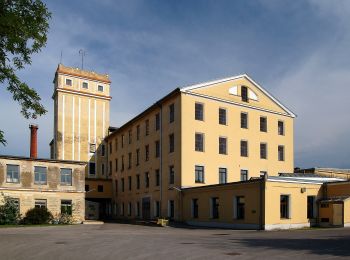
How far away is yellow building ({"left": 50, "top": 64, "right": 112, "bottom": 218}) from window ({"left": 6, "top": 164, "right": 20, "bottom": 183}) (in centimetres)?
1654

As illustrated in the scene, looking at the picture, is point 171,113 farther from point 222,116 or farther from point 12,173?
point 12,173

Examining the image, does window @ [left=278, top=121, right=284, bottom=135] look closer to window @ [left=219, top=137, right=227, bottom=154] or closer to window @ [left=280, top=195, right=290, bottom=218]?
window @ [left=219, top=137, right=227, bottom=154]

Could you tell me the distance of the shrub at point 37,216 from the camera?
42062 mm

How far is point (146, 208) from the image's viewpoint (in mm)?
49406

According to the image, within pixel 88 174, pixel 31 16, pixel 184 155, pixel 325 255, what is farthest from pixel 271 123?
pixel 31 16

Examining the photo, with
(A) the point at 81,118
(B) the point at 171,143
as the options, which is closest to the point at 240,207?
(B) the point at 171,143

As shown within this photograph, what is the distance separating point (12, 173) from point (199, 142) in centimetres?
2047

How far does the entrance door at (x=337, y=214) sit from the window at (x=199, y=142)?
566 inches

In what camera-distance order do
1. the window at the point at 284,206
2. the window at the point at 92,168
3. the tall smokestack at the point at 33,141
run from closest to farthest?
1. the window at the point at 284,206
2. the tall smokestack at the point at 33,141
3. the window at the point at 92,168

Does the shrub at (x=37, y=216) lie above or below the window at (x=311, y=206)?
below

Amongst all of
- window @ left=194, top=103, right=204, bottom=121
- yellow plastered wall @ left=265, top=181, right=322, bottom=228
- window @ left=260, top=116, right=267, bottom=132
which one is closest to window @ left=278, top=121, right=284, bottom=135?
window @ left=260, top=116, right=267, bottom=132

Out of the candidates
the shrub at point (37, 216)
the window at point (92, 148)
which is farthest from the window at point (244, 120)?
the window at point (92, 148)

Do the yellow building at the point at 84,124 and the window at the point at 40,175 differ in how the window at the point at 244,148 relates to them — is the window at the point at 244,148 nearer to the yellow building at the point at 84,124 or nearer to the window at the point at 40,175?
the window at the point at 40,175

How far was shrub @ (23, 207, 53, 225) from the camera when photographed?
42.1m
